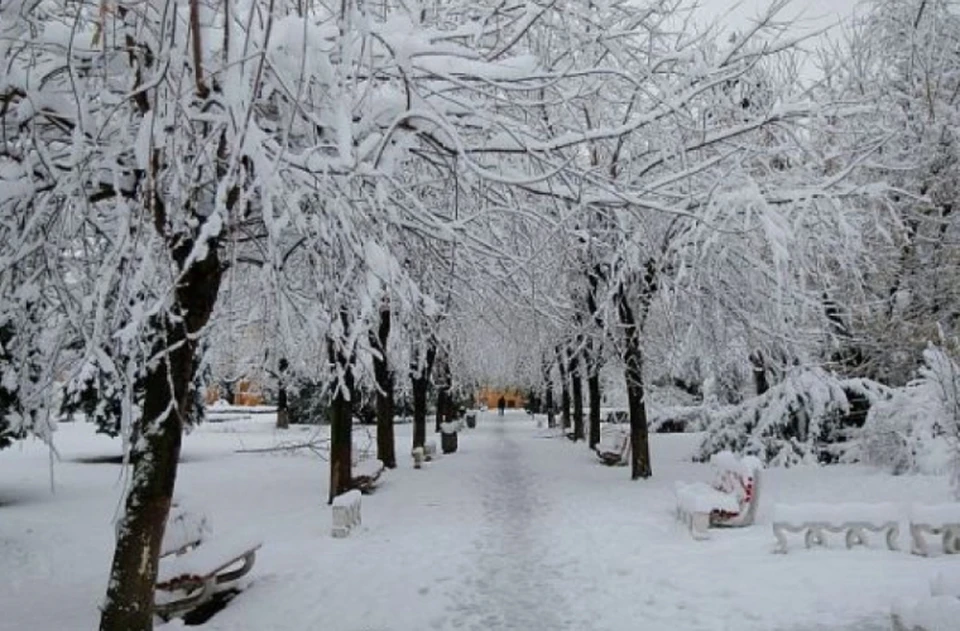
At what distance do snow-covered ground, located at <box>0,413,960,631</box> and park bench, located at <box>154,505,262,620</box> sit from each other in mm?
233

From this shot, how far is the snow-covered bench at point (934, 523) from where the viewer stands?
29.1 feet

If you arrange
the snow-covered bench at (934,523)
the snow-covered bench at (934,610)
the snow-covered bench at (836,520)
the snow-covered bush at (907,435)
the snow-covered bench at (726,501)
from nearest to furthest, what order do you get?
the snow-covered bench at (934,610) < the snow-covered bench at (934,523) < the snow-covered bench at (836,520) < the snow-covered bench at (726,501) < the snow-covered bush at (907,435)

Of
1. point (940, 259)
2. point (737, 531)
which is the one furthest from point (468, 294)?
point (940, 259)

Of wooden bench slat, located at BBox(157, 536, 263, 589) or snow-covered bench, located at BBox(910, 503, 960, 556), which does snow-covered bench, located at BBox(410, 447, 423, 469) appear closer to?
wooden bench slat, located at BBox(157, 536, 263, 589)

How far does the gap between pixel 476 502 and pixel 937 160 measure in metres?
9.17

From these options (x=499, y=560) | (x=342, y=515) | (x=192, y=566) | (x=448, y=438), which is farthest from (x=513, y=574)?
(x=448, y=438)

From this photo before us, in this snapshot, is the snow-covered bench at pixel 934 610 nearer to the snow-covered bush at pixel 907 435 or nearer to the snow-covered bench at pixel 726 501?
the snow-covered bench at pixel 726 501

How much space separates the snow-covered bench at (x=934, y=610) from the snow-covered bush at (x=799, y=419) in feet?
40.2

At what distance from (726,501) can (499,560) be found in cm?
344

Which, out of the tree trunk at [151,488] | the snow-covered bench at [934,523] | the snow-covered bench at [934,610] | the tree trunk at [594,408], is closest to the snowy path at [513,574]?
the snow-covered bench at [934,610]

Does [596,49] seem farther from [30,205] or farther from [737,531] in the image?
[737,531]

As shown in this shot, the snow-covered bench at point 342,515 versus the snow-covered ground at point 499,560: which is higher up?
the snow-covered bench at point 342,515

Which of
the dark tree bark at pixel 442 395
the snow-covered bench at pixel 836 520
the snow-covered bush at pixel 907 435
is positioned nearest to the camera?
the snow-covered bench at pixel 836 520

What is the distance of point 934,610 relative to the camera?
5.41 metres
